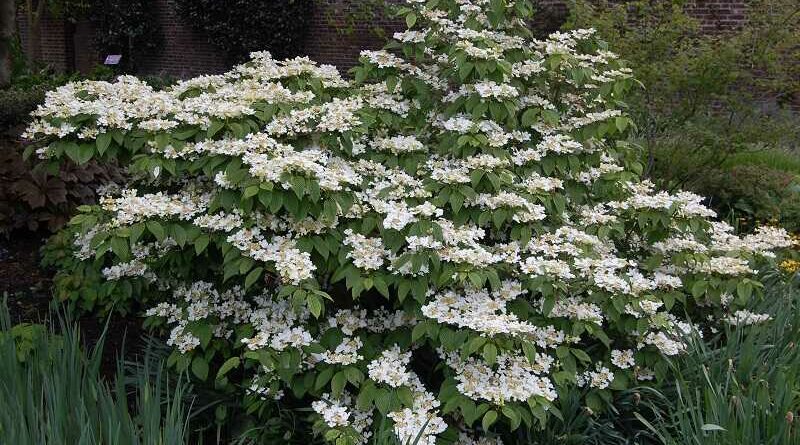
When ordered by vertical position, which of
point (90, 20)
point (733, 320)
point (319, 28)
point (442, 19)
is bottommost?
point (90, 20)

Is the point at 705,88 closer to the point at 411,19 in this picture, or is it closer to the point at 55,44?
the point at 411,19

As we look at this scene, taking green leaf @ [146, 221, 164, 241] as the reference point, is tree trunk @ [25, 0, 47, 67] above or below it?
below

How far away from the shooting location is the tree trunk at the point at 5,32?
5954 mm

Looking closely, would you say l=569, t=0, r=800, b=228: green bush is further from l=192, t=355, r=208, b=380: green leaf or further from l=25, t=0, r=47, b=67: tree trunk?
l=25, t=0, r=47, b=67: tree trunk

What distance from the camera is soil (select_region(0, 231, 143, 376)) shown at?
3.87 meters

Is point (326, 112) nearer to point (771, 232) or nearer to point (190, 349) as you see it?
point (190, 349)

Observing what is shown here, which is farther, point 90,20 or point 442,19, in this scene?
point 90,20

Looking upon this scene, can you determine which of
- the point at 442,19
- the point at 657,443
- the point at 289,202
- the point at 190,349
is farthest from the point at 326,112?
the point at 657,443

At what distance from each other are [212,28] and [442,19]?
12.2m

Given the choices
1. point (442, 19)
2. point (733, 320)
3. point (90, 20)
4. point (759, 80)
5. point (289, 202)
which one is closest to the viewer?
point (289, 202)

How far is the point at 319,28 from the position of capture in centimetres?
1443

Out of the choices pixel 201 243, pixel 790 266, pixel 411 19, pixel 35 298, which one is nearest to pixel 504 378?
pixel 201 243

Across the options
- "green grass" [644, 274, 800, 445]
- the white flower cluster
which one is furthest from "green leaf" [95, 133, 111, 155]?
"green grass" [644, 274, 800, 445]

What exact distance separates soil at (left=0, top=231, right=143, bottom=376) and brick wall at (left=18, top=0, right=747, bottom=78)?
8055 millimetres
